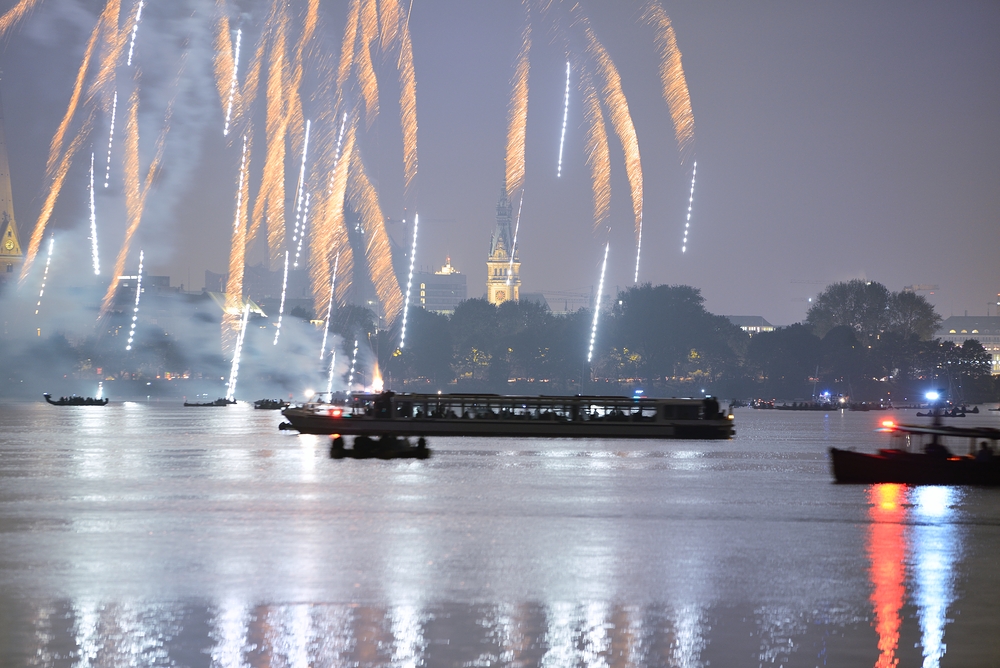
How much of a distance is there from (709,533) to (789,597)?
1156cm

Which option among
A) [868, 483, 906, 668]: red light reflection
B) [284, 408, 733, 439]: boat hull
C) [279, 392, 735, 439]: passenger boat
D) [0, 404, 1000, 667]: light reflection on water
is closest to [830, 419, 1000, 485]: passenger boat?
[0, 404, 1000, 667]: light reflection on water

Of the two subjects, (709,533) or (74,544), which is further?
(709,533)

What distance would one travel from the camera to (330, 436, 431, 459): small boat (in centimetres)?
7394

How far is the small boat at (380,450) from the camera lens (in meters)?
73.9

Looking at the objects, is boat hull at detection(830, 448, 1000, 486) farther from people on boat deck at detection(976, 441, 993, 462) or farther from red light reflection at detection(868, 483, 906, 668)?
red light reflection at detection(868, 483, 906, 668)

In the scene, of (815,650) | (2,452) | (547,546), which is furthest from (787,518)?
(2,452)

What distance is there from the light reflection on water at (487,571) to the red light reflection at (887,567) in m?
A: 0.09

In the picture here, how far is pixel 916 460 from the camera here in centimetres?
5384

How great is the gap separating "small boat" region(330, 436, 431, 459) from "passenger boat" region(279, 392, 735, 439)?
24.0 meters

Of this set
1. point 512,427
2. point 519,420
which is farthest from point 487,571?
point 519,420

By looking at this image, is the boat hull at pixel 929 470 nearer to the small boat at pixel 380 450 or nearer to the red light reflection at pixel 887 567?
the red light reflection at pixel 887 567

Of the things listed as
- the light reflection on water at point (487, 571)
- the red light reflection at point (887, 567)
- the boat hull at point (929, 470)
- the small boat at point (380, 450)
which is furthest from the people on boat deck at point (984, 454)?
the small boat at point (380, 450)

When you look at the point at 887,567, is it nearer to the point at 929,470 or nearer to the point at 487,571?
the point at 487,571

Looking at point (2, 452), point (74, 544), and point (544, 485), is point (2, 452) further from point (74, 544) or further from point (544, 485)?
point (74, 544)
